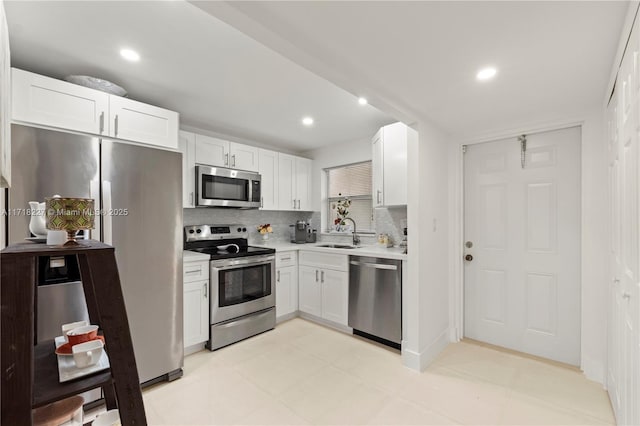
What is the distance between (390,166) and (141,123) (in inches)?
88.4

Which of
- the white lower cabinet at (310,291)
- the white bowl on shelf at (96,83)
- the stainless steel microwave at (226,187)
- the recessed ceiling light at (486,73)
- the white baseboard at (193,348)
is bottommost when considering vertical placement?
the white baseboard at (193,348)

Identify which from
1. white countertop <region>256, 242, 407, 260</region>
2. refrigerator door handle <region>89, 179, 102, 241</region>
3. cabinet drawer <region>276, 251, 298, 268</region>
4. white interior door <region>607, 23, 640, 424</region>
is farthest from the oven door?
white interior door <region>607, 23, 640, 424</region>

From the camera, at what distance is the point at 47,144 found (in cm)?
179

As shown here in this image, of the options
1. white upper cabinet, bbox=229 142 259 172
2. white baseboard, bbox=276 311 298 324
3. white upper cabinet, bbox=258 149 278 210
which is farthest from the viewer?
white upper cabinet, bbox=258 149 278 210

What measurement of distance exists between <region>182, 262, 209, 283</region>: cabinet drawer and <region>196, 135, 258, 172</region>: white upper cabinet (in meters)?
1.11

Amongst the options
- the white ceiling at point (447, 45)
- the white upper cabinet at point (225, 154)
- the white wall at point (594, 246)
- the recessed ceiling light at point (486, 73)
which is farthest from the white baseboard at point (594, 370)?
the white upper cabinet at point (225, 154)

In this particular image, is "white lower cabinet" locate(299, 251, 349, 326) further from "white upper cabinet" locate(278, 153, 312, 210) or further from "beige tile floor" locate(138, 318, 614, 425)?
"white upper cabinet" locate(278, 153, 312, 210)

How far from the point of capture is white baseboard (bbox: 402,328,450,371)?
2471 mm

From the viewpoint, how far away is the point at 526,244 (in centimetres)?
273

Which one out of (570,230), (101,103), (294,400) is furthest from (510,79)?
(101,103)

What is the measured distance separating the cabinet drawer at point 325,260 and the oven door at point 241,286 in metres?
0.45

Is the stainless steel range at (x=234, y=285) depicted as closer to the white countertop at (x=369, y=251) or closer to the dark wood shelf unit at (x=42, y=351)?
the white countertop at (x=369, y=251)

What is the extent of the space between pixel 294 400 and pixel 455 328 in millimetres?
1843

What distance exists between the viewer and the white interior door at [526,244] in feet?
8.32
